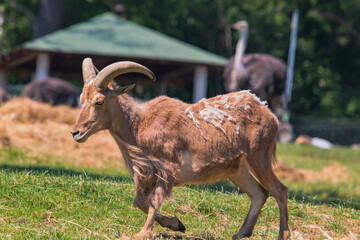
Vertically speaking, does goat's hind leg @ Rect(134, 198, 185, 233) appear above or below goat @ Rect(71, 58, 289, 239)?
below

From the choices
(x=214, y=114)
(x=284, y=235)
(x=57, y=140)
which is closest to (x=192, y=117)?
(x=214, y=114)

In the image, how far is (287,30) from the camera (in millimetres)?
33906

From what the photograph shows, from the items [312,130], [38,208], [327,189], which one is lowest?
[312,130]

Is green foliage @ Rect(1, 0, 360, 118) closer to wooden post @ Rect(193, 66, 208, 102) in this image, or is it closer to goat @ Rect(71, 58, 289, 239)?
wooden post @ Rect(193, 66, 208, 102)

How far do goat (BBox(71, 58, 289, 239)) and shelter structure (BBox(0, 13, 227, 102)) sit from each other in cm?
1456

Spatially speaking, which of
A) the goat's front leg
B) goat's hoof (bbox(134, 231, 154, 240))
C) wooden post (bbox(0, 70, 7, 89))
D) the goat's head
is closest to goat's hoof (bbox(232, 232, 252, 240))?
the goat's front leg

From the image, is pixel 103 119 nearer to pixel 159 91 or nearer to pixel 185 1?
pixel 159 91

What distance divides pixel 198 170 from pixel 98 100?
4.33 ft

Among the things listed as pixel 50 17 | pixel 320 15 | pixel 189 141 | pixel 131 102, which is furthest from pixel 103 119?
pixel 320 15

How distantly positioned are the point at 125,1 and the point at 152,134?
29.1 meters

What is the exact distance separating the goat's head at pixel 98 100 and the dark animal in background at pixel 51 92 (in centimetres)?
1158

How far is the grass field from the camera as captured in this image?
20.1 ft

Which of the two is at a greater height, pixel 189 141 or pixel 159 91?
pixel 189 141

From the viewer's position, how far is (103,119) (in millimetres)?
6152
